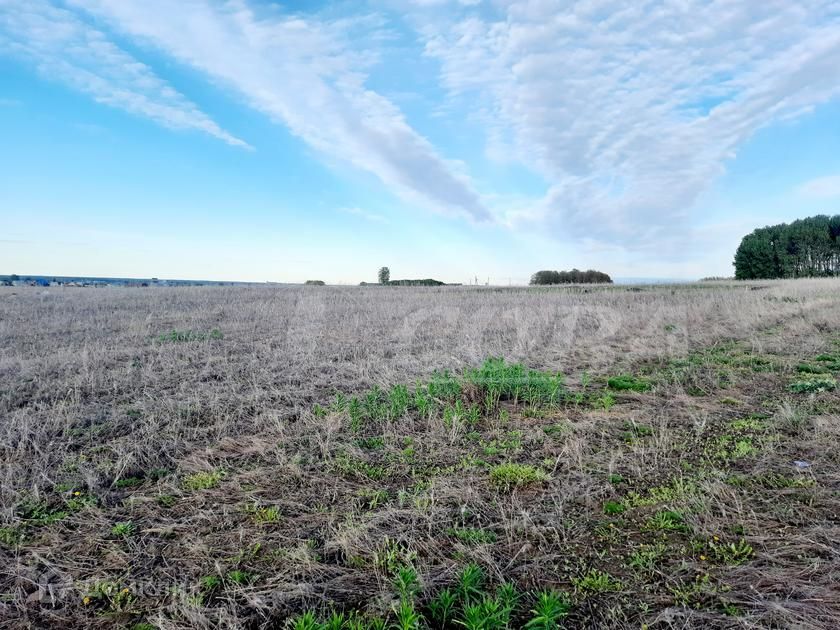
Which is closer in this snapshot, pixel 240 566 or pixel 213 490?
pixel 240 566

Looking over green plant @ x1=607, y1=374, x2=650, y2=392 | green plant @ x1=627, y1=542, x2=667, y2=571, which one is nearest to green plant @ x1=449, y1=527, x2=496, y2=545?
green plant @ x1=627, y1=542, x2=667, y2=571

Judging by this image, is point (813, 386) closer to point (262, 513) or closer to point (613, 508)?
point (613, 508)

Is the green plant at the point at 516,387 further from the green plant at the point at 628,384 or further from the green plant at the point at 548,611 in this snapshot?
the green plant at the point at 548,611

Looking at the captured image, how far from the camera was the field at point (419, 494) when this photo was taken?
2631mm

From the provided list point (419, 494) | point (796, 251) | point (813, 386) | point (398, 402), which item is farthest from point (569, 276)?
point (419, 494)

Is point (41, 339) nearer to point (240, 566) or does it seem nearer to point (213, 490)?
point (213, 490)

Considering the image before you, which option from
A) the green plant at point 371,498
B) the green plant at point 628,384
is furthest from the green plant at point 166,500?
the green plant at point 628,384

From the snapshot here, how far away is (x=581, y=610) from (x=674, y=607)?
0.55 metres

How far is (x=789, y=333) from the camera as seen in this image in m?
11.6

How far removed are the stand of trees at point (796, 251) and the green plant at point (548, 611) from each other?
8152 centimetres

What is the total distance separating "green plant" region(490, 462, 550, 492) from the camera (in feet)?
13.3

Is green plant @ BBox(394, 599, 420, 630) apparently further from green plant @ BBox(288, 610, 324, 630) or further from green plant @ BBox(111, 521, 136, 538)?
green plant @ BBox(111, 521, 136, 538)

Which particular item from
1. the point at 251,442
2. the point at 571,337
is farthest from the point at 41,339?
the point at 571,337

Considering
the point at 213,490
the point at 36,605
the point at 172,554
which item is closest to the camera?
the point at 36,605
